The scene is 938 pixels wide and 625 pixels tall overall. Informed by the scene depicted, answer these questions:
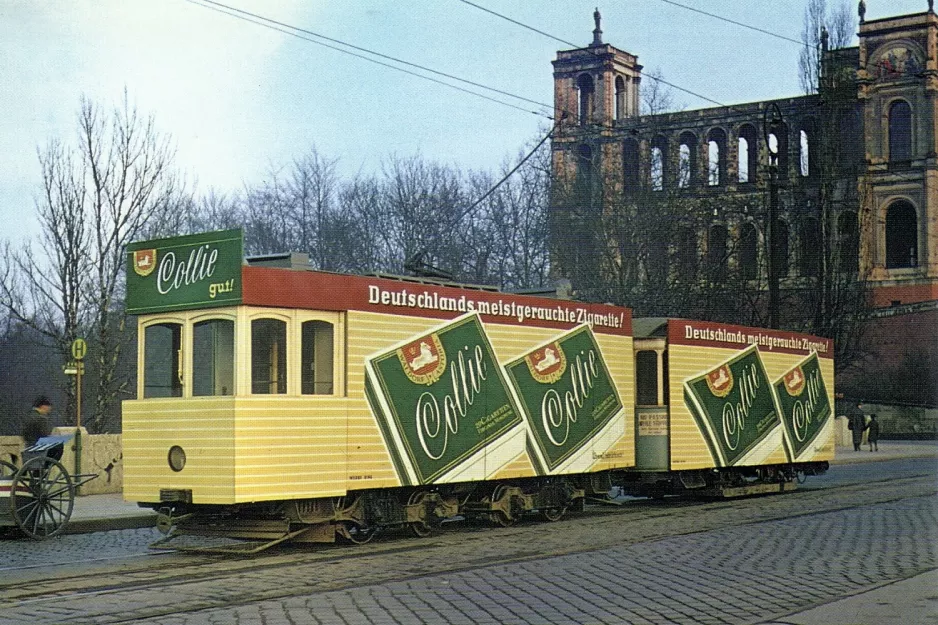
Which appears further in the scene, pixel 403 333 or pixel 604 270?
pixel 604 270

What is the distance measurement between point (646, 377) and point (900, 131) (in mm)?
56772

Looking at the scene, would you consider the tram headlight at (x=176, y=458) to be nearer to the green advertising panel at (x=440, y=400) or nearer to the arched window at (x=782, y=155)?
the green advertising panel at (x=440, y=400)

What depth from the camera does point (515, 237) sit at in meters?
53.0

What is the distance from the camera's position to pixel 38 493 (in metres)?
16.6

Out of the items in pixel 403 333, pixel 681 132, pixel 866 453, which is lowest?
pixel 866 453

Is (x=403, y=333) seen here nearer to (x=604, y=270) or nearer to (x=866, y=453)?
(x=604, y=270)

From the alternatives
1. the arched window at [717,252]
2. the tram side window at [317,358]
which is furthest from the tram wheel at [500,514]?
the arched window at [717,252]

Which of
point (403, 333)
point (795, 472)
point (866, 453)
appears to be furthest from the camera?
point (866, 453)

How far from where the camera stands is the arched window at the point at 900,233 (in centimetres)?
7419

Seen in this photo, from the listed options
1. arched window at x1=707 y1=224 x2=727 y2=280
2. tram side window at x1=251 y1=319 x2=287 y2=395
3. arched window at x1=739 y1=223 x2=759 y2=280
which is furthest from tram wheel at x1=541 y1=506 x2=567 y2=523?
arched window at x1=707 y1=224 x2=727 y2=280

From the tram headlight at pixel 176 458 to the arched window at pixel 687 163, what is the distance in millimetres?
30767

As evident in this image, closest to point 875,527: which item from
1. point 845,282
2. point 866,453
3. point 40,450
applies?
point 40,450

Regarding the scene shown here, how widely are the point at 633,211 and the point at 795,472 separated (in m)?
16.6

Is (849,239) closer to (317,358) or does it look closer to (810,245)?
(810,245)
